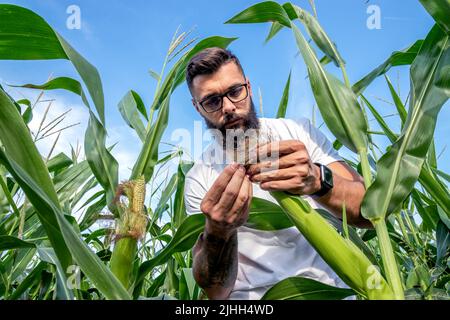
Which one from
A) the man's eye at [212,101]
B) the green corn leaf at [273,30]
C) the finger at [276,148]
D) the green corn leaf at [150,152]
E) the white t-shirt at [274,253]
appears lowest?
the white t-shirt at [274,253]

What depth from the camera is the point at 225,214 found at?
105 centimetres

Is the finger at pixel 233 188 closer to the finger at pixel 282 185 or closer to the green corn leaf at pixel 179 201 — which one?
the finger at pixel 282 185

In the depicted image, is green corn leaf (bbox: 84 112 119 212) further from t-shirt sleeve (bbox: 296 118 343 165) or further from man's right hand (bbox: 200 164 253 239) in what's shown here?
t-shirt sleeve (bbox: 296 118 343 165)

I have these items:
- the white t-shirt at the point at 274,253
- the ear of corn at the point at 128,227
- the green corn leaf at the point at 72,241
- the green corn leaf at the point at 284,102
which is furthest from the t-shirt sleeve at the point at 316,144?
the green corn leaf at the point at 72,241

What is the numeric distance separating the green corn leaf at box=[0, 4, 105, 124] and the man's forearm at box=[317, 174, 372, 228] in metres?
0.65

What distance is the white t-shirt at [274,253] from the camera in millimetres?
1486

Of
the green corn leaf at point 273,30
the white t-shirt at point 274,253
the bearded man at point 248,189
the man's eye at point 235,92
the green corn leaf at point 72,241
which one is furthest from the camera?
the man's eye at point 235,92

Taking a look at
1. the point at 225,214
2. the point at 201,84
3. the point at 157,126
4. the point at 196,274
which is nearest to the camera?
the point at 225,214

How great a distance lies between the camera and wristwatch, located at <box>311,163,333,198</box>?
1.07 meters

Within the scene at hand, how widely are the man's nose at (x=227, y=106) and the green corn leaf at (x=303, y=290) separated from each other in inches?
34.4

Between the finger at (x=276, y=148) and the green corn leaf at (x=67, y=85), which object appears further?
the green corn leaf at (x=67, y=85)
